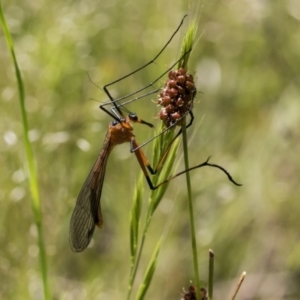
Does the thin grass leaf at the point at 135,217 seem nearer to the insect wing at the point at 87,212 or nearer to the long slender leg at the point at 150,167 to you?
the long slender leg at the point at 150,167

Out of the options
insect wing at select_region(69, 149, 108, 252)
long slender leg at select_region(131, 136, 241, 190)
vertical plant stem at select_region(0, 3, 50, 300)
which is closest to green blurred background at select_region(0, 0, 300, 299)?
insect wing at select_region(69, 149, 108, 252)

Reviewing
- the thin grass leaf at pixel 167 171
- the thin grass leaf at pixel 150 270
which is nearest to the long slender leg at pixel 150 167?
the thin grass leaf at pixel 167 171

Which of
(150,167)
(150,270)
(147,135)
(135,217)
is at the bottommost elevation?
(150,270)

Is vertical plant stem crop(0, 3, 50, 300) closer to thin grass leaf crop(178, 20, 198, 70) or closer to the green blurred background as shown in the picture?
thin grass leaf crop(178, 20, 198, 70)

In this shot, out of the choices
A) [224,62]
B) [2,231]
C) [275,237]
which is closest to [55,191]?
[2,231]

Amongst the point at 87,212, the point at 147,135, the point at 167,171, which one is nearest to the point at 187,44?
the point at 167,171

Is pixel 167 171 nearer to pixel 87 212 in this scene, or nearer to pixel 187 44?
pixel 187 44

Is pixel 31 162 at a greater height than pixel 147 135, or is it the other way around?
pixel 147 135

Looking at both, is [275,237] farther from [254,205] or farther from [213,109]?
[213,109]
